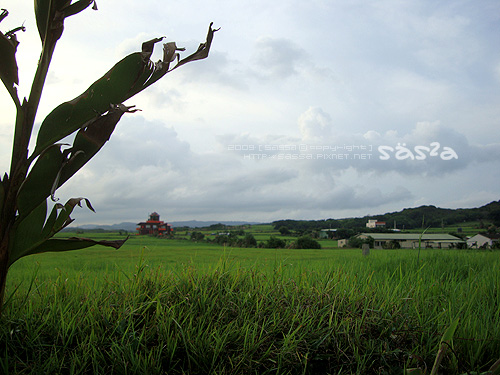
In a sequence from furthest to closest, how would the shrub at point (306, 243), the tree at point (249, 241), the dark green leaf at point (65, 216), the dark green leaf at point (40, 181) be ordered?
the shrub at point (306, 243) < the tree at point (249, 241) < the dark green leaf at point (40, 181) < the dark green leaf at point (65, 216)

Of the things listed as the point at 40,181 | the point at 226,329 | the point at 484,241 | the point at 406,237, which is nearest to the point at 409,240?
the point at 406,237

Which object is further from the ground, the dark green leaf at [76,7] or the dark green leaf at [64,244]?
the dark green leaf at [76,7]

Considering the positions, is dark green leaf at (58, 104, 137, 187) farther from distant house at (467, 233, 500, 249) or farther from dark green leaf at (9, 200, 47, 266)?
distant house at (467, 233, 500, 249)

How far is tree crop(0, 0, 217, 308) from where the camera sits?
192cm

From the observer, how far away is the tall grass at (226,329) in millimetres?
2031

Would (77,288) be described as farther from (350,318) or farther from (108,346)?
(350,318)

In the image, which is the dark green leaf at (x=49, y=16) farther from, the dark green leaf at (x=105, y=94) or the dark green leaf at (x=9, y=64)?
the dark green leaf at (x=105, y=94)

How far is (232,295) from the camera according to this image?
8.48 ft

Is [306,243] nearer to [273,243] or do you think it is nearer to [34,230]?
[273,243]

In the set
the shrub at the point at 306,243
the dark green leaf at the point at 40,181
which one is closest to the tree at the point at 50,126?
the dark green leaf at the point at 40,181

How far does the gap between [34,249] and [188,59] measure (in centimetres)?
142

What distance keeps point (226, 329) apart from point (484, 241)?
1127 centimetres

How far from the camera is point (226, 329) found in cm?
217

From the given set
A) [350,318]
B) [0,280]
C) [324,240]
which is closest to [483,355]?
[350,318]
